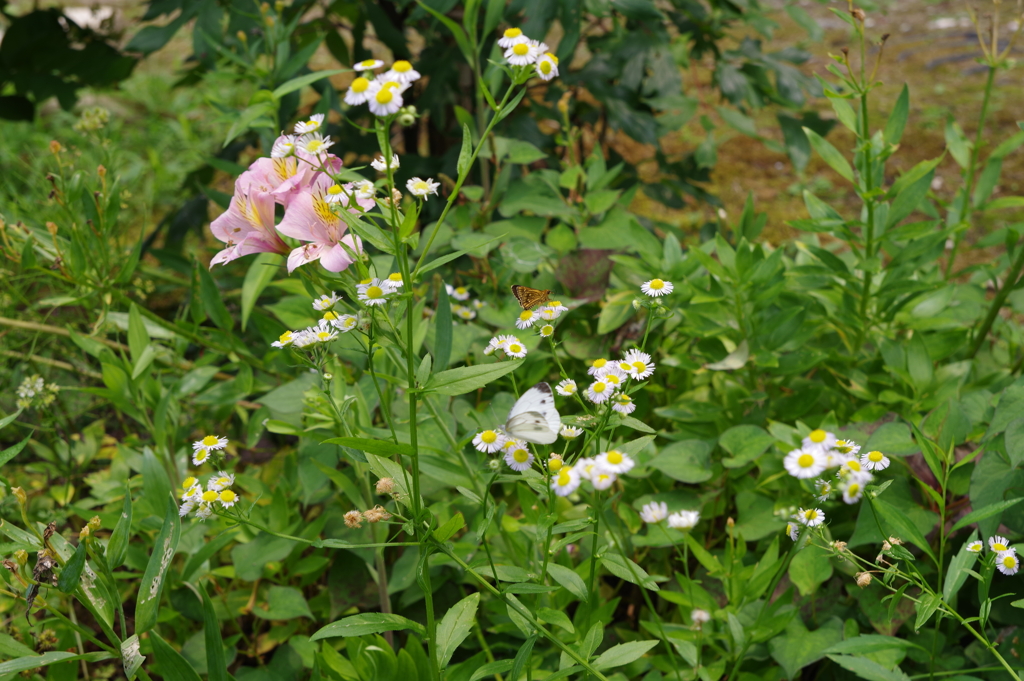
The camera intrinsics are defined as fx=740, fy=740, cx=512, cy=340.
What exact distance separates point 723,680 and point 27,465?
1394 mm

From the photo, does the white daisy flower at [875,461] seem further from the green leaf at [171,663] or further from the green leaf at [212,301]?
the green leaf at [212,301]

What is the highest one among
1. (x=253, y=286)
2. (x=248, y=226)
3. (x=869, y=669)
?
(x=248, y=226)

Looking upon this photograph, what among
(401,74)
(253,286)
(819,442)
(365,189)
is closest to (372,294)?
(365,189)

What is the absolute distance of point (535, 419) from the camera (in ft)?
2.34

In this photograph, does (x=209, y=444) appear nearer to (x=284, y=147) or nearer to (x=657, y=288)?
(x=284, y=147)

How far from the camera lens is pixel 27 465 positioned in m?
1.52

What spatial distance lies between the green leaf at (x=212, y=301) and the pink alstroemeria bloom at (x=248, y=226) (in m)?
0.40

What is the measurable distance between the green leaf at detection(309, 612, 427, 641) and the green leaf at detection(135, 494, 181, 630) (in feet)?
0.64

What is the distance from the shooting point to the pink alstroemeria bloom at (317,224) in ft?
2.64

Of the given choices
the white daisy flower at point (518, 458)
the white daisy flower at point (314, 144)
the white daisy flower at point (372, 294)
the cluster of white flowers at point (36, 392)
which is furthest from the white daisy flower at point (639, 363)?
the cluster of white flowers at point (36, 392)

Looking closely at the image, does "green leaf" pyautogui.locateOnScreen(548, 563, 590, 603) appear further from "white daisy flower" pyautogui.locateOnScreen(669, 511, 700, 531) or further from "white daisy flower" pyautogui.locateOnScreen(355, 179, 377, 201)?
"white daisy flower" pyautogui.locateOnScreen(355, 179, 377, 201)

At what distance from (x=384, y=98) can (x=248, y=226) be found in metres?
0.34

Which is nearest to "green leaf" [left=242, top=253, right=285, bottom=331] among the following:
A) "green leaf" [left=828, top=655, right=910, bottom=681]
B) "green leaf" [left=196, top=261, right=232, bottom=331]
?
"green leaf" [left=196, top=261, right=232, bottom=331]

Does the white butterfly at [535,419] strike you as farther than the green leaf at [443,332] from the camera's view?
No
